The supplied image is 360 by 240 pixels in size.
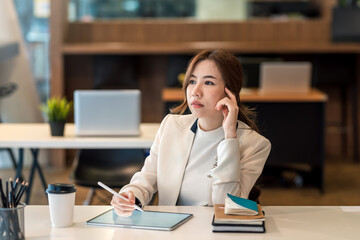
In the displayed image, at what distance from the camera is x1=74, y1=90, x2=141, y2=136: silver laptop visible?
10.7 feet

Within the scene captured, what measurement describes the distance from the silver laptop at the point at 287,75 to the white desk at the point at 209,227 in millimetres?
3138

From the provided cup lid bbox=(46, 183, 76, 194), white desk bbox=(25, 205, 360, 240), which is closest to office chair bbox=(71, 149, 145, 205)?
white desk bbox=(25, 205, 360, 240)

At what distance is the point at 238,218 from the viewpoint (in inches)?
69.7

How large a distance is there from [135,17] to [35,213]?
579 centimetres

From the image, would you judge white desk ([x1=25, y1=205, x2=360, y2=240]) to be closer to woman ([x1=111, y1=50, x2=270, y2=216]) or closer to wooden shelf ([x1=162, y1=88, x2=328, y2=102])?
woman ([x1=111, y1=50, x2=270, y2=216])

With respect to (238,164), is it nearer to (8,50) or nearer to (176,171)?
(176,171)

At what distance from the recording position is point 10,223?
1700mm

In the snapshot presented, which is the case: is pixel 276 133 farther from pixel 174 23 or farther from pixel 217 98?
pixel 217 98

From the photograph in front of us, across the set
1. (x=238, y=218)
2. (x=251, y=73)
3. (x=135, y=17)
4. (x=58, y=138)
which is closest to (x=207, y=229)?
(x=238, y=218)

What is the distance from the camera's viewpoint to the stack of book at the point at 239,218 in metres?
1.76

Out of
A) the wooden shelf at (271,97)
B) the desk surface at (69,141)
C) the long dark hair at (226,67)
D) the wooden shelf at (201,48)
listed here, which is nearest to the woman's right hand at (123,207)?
the long dark hair at (226,67)

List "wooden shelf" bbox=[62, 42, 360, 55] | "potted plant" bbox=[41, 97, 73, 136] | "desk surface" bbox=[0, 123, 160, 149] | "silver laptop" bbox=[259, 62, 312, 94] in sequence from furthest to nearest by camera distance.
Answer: "wooden shelf" bbox=[62, 42, 360, 55]
"silver laptop" bbox=[259, 62, 312, 94]
"potted plant" bbox=[41, 97, 73, 136]
"desk surface" bbox=[0, 123, 160, 149]

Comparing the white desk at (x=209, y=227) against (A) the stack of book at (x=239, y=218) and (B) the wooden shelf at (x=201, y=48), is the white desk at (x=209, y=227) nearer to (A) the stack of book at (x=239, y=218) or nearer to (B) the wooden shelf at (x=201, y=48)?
(A) the stack of book at (x=239, y=218)

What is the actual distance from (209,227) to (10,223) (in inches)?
21.3
